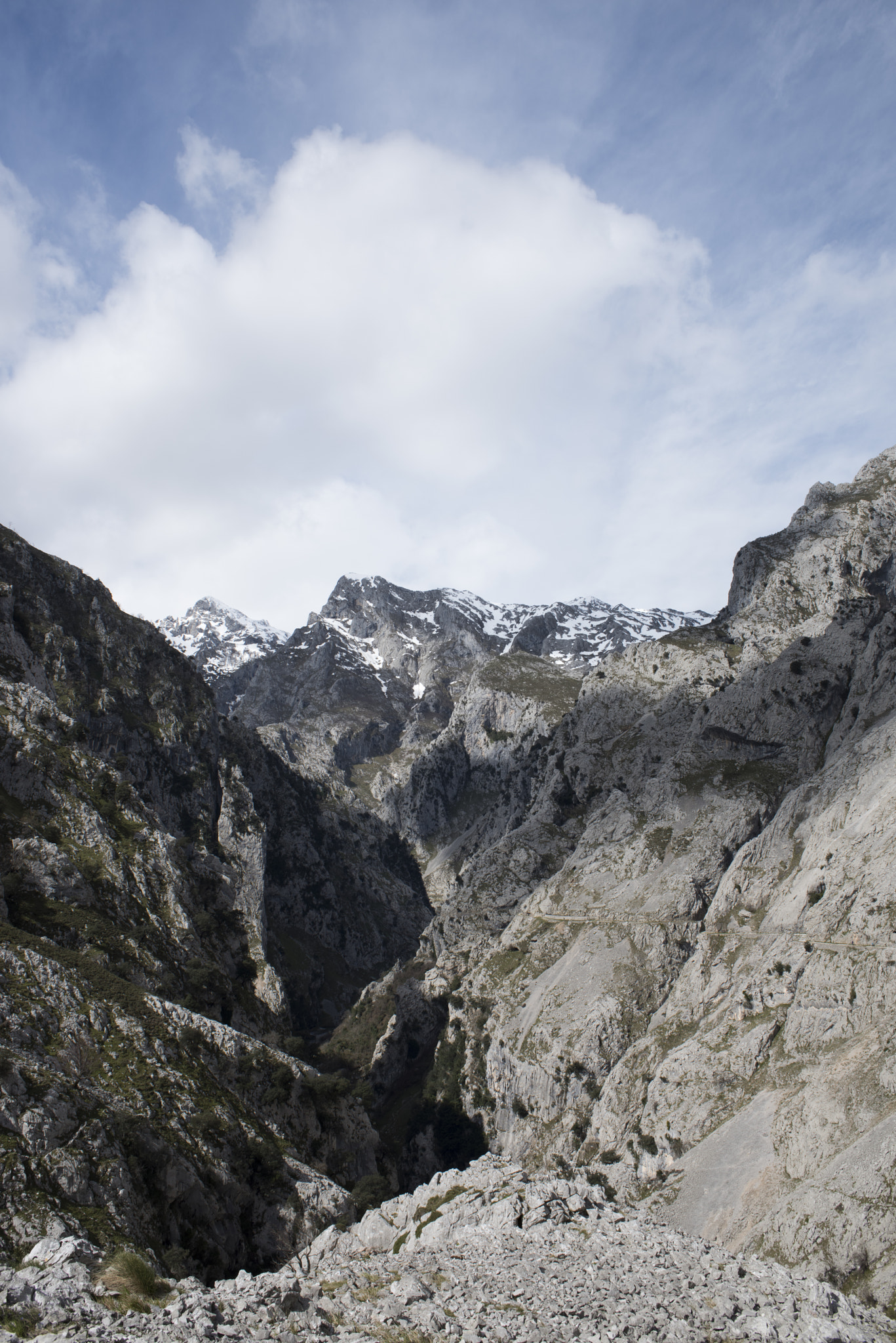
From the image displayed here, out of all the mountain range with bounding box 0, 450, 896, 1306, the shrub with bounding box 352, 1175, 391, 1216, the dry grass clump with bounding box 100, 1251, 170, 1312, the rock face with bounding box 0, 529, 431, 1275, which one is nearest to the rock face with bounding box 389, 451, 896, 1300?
the mountain range with bounding box 0, 450, 896, 1306

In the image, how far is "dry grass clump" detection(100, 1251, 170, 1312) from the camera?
33.7 metres

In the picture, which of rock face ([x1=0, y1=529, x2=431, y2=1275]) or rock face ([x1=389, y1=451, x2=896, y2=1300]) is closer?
rock face ([x1=0, y1=529, x2=431, y2=1275])

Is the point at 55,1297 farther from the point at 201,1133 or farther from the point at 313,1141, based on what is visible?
the point at 313,1141

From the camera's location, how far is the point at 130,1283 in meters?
36.2

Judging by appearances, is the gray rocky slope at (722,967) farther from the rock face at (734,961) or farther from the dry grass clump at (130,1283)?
the dry grass clump at (130,1283)

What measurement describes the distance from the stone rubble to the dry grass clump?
73cm

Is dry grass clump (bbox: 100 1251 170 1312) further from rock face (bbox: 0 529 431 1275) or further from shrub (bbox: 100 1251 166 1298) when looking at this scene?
rock face (bbox: 0 529 431 1275)

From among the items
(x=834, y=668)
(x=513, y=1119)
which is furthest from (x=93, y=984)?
(x=834, y=668)

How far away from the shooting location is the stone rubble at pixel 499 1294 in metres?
32.5

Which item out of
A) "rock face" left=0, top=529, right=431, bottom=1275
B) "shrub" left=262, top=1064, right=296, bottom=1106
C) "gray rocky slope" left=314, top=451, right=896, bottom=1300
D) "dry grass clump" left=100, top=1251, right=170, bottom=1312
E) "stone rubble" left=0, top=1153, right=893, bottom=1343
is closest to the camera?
"stone rubble" left=0, top=1153, right=893, bottom=1343

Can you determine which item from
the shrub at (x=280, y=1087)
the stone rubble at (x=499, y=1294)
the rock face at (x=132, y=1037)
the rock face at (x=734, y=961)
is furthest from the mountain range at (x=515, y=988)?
the stone rubble at (x=499, y=1294)

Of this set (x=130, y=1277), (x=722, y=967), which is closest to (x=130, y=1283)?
(x=130, y=1277)

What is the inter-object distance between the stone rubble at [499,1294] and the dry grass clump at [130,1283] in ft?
2.40

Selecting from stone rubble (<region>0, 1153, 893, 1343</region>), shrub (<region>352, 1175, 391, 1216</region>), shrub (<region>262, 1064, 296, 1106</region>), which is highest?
shrub (<region>262, 1064, 296, 1106</region>)
